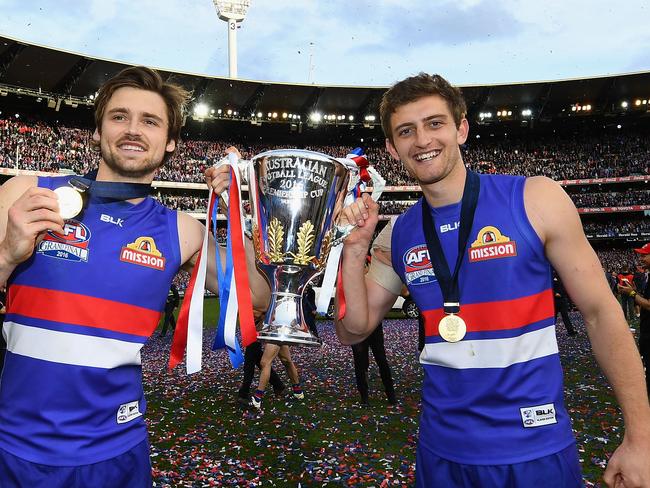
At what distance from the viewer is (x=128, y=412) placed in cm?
200

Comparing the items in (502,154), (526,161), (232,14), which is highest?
(232,14)

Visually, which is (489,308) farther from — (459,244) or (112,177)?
(112,177)

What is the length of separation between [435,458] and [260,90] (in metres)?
36.6

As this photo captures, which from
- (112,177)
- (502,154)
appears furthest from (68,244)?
(502,154)

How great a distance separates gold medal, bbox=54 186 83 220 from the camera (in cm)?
178

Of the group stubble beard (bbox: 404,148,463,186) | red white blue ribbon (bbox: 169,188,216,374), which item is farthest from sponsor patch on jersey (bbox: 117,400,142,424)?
stubble beard (bbox: 404,148,463,186)

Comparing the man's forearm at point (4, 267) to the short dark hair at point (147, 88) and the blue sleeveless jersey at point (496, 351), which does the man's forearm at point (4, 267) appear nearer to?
the short dark hair at point (147, 88)

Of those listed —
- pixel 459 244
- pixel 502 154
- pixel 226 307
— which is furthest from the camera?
pixel 502 154

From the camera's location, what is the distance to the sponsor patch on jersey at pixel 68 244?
6.49ft

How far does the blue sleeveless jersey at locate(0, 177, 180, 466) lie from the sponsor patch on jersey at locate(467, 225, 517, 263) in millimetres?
1324

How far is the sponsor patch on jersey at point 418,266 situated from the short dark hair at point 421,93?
1.77ft

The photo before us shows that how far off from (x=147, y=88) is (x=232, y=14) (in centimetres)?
4483

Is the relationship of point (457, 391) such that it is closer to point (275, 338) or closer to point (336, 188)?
point (275, 338)

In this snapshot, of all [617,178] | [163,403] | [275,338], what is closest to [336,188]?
[275,338]
